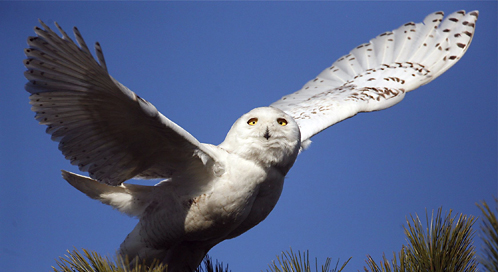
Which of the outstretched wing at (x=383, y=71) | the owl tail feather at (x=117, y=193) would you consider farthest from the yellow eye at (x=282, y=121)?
the outstretched wing at (x=383, y=71)

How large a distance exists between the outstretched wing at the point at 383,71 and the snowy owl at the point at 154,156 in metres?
1.06

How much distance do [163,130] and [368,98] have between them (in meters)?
2.12

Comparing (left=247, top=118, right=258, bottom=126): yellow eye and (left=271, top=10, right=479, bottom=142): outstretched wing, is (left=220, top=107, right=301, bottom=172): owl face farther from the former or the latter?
(left=271, top=10, right=479, bottom=142): outstretched wing

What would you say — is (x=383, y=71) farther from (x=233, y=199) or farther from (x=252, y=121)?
(x=233, y=199)

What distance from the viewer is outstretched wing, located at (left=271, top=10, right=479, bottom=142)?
4.05 m

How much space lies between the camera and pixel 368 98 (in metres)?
4.13

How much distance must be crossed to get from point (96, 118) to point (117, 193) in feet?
2.55

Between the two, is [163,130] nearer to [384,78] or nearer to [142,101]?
[142,101]

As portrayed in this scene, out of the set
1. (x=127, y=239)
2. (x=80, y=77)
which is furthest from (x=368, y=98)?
(x=80, y=77)

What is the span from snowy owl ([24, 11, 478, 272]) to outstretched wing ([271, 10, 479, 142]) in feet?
3.48

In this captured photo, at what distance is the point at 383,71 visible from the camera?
4758mm

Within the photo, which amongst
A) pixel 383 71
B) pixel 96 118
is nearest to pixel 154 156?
pixel 96 118

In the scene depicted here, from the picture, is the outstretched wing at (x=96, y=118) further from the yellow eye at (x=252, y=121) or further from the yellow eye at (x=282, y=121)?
the yellow eye at (x=282, y=121)

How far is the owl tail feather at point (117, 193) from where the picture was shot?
3.06m
